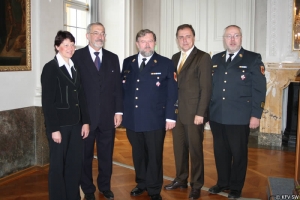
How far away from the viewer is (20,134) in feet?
13.8

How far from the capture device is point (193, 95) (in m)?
3.31

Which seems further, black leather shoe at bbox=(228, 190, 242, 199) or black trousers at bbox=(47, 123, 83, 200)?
black leather shoe at bbox=(228, 190, 242, 199)

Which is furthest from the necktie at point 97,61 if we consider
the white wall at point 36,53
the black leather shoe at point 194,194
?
the black leather shoe at point 194,194

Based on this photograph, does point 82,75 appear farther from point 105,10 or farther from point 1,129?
point 105,10

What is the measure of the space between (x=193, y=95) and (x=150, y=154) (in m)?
0.68

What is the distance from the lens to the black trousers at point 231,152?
131 inches

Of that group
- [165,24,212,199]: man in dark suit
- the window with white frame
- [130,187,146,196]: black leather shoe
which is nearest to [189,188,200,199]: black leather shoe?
[165,24,212,199]: man in dark suit

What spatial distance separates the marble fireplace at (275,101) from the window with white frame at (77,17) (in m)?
3.26

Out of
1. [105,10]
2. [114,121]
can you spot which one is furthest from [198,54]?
[105,10]

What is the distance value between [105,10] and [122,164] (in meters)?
3.39

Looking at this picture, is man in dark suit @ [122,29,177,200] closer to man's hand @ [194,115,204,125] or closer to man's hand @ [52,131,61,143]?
man's hand @ [194,115,204,125]

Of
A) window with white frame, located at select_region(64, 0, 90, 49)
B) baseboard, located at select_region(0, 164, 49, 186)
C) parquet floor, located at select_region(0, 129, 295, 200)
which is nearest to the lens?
parquet floor, located at select_region(0, 129, 295, 200)

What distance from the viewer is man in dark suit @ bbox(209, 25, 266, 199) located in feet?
10.8

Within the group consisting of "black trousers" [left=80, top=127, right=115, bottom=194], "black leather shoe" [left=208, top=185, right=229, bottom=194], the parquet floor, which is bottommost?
the parquet floor
